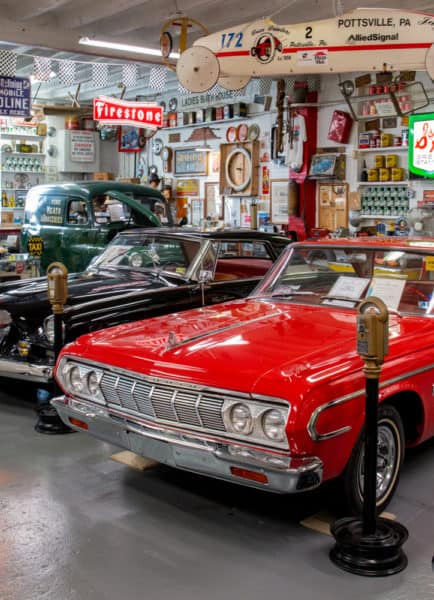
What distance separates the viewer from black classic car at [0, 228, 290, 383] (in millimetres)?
5832

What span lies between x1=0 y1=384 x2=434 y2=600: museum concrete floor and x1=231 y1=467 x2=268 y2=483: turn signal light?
1.39 feet

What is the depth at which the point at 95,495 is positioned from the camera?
4293mm

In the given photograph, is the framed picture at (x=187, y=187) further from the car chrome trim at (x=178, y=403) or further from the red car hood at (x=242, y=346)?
the car chrome trim at (x=178, y=403)

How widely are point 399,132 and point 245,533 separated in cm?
914

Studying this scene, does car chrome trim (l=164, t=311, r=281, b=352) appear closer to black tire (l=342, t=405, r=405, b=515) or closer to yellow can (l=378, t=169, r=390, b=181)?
black tire (l=342, t=405, r=405, b=515)

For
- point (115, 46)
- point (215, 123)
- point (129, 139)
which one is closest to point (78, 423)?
point (115, 46)

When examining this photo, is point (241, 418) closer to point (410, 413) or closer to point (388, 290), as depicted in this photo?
point (410, 413)

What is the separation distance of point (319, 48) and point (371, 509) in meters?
4.43

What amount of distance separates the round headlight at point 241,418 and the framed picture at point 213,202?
12123 mm

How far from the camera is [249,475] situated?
348cm

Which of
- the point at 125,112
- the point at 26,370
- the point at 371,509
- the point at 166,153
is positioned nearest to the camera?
the point at 371,509

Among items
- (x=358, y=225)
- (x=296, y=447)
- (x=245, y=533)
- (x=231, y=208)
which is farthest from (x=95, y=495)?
(x=231, y=208)

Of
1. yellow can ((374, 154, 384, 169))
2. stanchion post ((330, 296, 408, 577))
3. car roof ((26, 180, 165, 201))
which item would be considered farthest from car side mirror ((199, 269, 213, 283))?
yellow can ((374, 154, 384, 169))

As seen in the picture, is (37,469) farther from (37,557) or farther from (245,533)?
(245,533)
